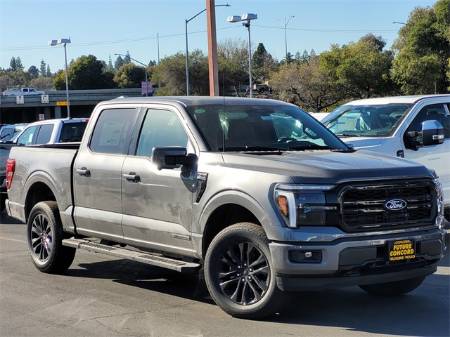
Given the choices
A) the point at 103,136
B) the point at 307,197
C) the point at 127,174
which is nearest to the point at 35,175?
the point at 103,136

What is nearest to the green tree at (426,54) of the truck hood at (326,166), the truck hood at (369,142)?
the truck hood at (369,142)

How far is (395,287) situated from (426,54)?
41298 millimetres

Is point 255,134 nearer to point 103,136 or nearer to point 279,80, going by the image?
point 103,136

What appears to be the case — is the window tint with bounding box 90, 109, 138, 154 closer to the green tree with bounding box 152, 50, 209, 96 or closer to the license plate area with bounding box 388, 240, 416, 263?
the license plate area with bounding box 388, 240, 416, 263

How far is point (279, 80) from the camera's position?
5309cm

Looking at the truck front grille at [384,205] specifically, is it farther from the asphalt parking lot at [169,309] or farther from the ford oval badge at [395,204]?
the asphalt parking lot at [169,309]

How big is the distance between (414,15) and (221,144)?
4479 cm

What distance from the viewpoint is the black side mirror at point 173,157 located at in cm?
608

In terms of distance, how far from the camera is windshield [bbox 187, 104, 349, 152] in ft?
21.2

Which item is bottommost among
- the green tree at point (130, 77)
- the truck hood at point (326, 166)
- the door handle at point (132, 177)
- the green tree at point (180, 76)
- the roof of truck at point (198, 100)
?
the door handle at point (132, 177)

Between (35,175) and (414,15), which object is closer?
(35,175)

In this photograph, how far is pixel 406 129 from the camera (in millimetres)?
9531

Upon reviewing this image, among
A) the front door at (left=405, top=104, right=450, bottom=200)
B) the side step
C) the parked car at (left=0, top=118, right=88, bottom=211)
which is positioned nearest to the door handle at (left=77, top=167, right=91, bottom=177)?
the side step

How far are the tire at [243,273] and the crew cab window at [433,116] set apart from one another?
4.75 m
